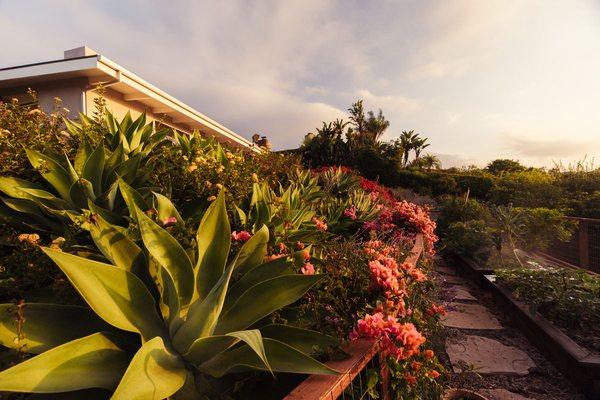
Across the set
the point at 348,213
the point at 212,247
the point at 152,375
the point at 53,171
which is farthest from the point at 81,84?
the point at 152,375

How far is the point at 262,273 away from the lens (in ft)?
5.94

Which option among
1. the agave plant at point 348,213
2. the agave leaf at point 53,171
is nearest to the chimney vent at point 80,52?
the agave leaf at point 53,171

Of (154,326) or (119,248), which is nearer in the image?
(154,326)

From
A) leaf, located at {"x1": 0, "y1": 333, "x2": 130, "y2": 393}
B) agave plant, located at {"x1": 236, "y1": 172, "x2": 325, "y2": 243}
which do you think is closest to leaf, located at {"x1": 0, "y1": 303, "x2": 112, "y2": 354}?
leaf, located at {"x1": 0, "y1": 333, "x2": 130, "y2": 393}

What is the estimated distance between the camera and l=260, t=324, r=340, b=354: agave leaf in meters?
1.52

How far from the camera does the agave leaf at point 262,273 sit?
1761mm

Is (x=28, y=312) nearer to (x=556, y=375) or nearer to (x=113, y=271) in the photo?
(x=113, y=271)

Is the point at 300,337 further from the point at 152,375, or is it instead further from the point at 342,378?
the point at 152,375

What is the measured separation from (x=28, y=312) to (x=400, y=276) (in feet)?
6.40

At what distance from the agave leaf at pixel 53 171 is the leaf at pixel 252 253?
1686 mm

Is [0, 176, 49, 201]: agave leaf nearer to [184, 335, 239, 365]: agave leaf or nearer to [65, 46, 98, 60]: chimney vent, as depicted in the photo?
[184, 335, 239, 365]: agave leaf

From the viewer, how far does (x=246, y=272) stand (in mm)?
1858

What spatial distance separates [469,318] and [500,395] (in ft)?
6.01

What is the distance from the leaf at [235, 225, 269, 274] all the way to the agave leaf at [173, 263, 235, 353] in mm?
441
